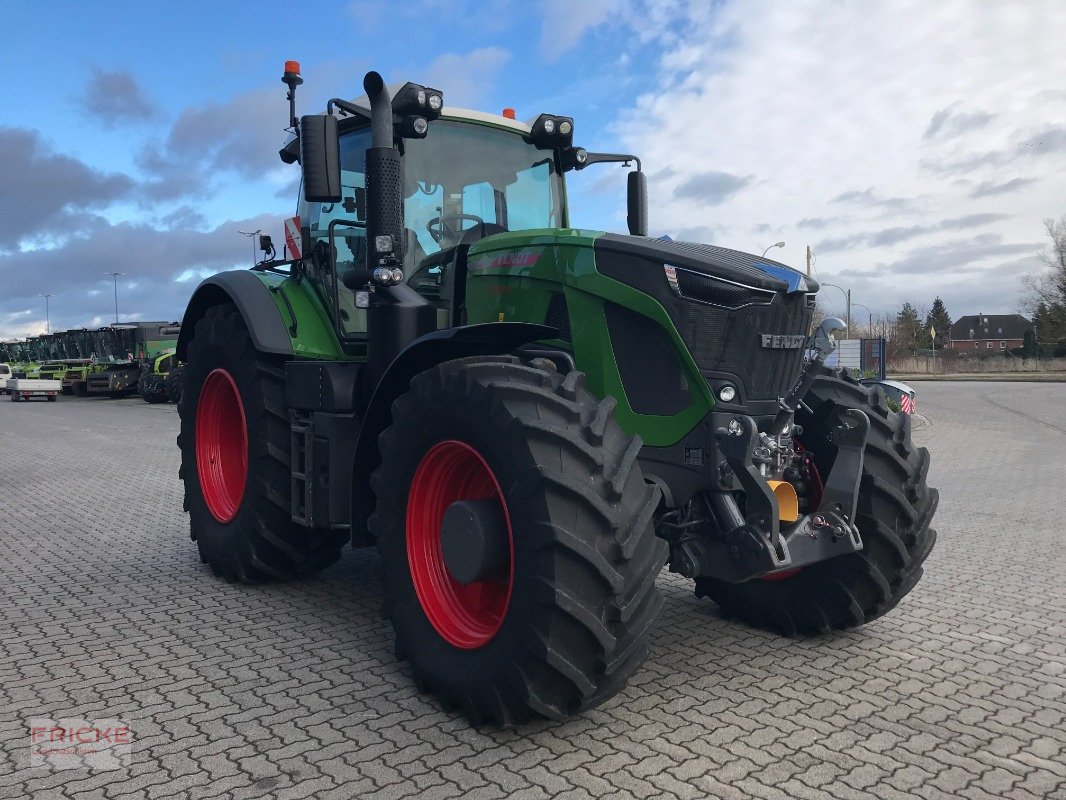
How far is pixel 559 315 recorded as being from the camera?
3900 millimetres

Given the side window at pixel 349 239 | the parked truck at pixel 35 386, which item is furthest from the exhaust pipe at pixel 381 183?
the parked truck at pixel 35 386

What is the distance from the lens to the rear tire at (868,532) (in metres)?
4.14

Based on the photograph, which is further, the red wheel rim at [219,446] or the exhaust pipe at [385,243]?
the red wheel rim at [219,446]

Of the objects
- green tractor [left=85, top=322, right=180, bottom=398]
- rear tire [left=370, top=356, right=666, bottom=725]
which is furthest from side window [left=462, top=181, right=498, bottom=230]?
green tractor [left=85, top=322, right=180, bottom=398]

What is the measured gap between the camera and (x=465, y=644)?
3.52 meters

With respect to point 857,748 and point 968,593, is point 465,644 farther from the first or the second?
point 968,593

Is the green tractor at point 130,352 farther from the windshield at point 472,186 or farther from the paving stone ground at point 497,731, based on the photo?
the windshield at point 472,186

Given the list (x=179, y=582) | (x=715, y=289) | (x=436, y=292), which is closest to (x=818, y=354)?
(x=715, y=289)

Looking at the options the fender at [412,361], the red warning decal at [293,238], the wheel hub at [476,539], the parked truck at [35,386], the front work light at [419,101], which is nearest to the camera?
the wheel hub at [476,539]

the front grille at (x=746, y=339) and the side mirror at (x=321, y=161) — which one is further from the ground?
the side mirror at (x=321, y=161)

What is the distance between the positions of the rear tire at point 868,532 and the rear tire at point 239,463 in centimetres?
269

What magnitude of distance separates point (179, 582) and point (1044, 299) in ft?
205

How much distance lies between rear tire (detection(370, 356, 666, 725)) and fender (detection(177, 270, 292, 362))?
6.27ft

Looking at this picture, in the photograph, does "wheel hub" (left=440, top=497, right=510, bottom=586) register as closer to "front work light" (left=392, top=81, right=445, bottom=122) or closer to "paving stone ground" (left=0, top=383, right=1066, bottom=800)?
"paving stone ground" (left=0, top=383, right=1066, bottom=800)
